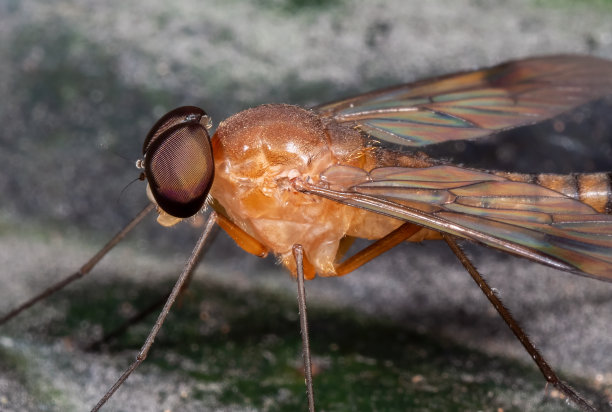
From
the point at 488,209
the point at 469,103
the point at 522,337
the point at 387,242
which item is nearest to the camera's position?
the point at 488,209

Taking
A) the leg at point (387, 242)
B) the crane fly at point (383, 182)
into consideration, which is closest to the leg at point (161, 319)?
the crane fly at point (383, 182)

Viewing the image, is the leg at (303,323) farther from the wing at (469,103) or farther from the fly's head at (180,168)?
the wing at (469,103)

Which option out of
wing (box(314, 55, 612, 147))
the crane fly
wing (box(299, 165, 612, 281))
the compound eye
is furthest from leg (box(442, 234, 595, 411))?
the compound eye

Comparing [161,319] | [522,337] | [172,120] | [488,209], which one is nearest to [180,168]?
[172,120]

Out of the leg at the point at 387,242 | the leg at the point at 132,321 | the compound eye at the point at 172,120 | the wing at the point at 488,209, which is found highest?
the compound eye at the point at 172,120

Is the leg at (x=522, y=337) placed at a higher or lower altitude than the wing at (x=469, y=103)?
lower

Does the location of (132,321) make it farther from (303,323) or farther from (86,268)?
(303,323)
